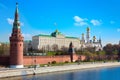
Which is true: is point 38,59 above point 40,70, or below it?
above

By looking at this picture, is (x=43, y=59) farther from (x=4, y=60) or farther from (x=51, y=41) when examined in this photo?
(x=51, y=41)

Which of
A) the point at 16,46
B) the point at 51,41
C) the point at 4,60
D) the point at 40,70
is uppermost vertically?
the point at 51,41

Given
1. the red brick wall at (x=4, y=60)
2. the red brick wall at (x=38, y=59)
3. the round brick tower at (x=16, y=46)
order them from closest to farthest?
the round brick tower at (x=16, y=46), the red brick wall at (x=4, y=60), the red brick wall at (x=38, y=59)

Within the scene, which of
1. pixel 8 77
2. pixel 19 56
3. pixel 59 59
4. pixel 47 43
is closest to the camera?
pixel 8 77

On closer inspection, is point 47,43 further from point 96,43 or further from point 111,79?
point 111,79

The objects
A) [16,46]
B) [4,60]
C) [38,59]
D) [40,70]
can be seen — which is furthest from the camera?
[38,59]

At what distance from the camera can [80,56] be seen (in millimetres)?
79812

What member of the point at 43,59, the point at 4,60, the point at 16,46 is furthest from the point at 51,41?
the point at 16,46

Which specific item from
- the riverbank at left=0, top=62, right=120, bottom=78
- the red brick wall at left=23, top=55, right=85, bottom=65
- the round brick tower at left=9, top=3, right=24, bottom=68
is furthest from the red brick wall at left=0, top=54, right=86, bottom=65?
the riverbank at left=0, top=62, right=120, bottom=78

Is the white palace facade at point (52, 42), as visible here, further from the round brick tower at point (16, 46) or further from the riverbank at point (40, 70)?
the round brick tower at point (16, 46)

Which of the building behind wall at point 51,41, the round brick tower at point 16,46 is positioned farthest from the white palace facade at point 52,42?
the round brick tower at point 16,46

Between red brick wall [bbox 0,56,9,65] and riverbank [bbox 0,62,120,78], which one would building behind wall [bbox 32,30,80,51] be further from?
red brick wall [bbox 0,56,9,65]

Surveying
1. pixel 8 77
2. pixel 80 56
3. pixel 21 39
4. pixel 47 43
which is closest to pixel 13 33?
pixel 21 39

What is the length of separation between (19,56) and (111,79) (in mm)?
18843
